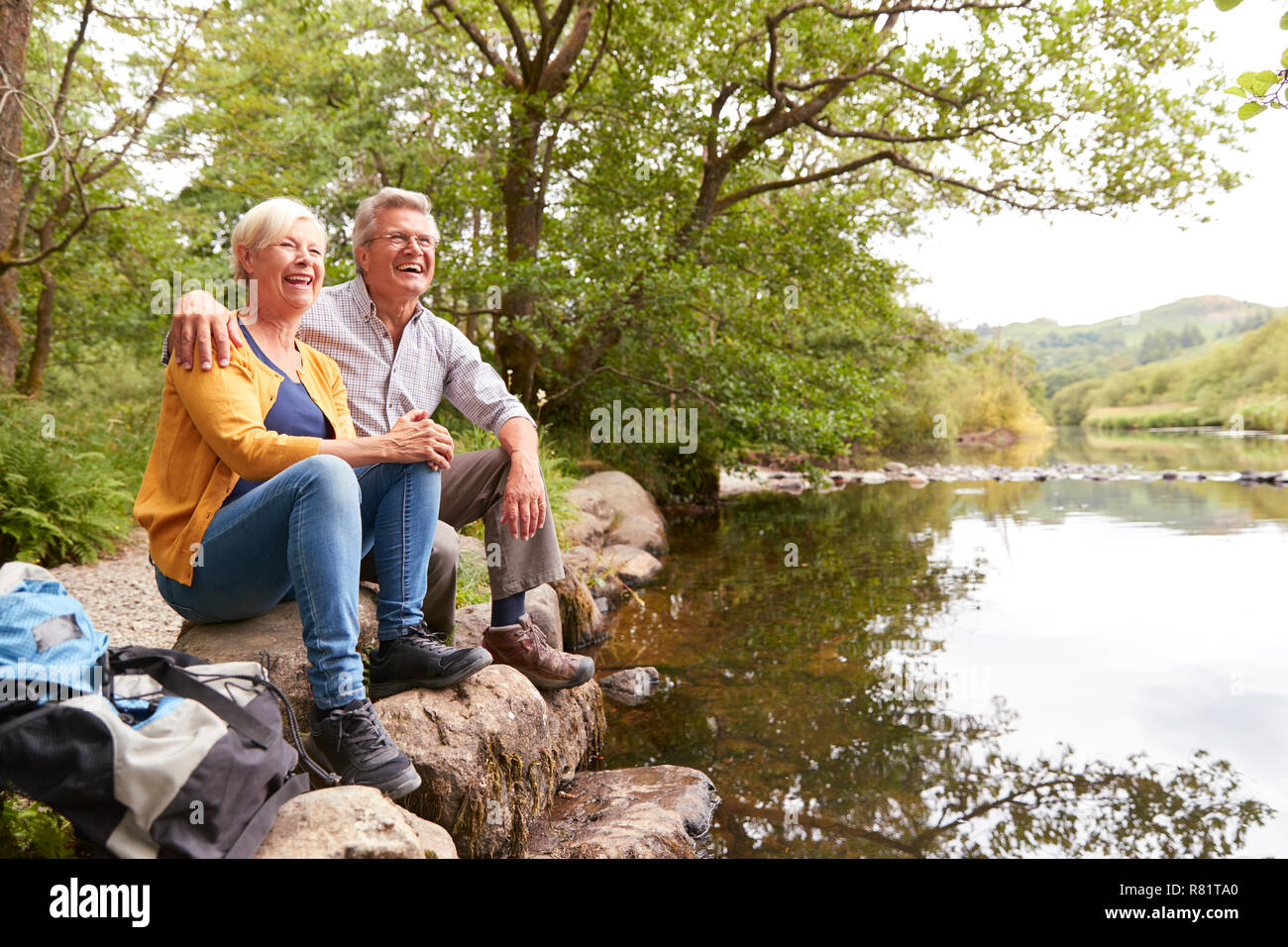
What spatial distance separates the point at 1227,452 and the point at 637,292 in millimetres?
19839

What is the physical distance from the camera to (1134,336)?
5271 inches

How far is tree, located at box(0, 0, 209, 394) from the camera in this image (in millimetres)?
6410

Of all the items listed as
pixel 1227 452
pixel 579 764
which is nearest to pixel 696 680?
pixel 579 764

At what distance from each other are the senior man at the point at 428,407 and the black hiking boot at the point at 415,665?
244 mm

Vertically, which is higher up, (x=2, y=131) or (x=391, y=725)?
(x=2, y=131)

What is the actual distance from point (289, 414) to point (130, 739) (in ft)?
3.57

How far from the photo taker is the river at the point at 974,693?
2998mm

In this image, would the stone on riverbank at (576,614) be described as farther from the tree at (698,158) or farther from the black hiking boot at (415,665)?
the tree at (698,158)

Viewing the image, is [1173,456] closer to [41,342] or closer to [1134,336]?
[41,342]

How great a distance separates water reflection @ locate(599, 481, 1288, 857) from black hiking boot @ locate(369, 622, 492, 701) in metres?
1.15

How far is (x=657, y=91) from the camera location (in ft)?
30.5
